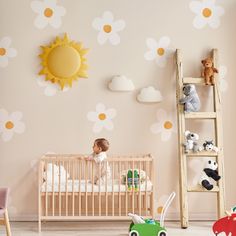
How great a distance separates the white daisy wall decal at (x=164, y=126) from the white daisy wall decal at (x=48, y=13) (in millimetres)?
1171

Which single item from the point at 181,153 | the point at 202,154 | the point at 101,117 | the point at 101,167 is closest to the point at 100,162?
the point at 101,167

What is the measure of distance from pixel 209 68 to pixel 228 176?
0.93 meters

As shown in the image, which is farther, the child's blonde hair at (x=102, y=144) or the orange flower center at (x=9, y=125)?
the orange flower center at (x=9, y=125)

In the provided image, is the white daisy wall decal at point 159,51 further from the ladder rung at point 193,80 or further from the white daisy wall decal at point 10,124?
the white daisy wall decal at point 10,124

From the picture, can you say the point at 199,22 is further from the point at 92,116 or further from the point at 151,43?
the point at 92,116

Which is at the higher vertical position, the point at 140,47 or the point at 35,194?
the point at 140,47

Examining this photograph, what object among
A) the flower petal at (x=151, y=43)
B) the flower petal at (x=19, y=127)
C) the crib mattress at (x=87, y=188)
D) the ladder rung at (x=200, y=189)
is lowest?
the ladder rung at (x=200, y=189)

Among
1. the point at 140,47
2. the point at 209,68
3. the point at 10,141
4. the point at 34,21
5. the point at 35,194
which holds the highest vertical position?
the point at 34,21

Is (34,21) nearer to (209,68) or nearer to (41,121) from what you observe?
(41,121)

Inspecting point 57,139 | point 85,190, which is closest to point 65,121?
point 57,139

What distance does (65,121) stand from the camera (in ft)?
11.8

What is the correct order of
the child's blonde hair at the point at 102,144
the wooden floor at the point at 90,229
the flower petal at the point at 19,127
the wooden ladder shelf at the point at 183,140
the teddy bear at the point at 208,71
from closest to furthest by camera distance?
the wooden floor at the point at 90,229 → the child's blonde hair at the point at 102,144 → the wooden ladder shelf at the point at 183,140 → the teddy bear at the point at 208,71 → the flower petal at the point at 19,127

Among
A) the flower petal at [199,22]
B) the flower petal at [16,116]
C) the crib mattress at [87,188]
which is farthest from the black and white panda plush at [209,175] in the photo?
the flower petal at [16,116]

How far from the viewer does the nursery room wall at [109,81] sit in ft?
11.8
